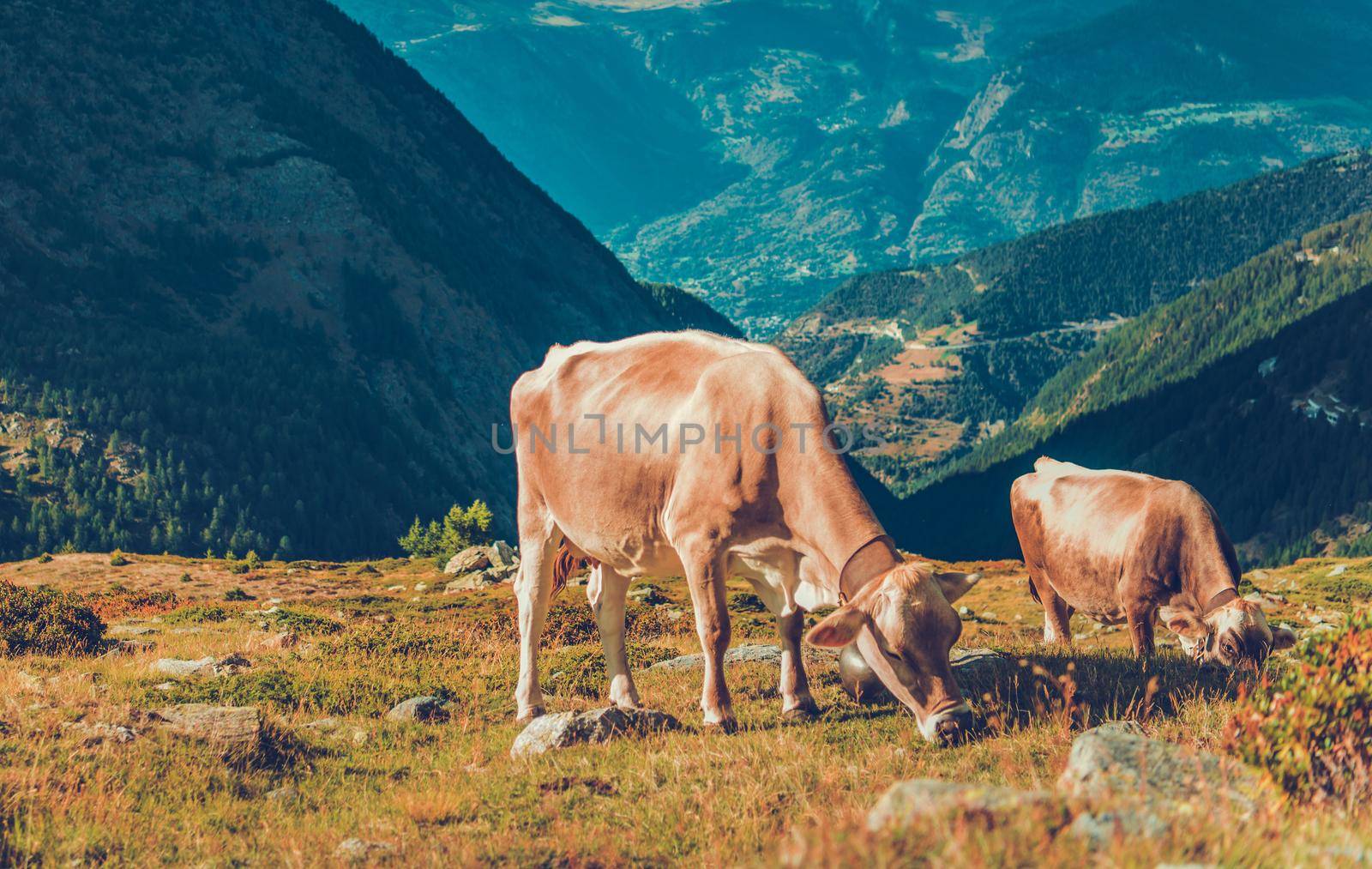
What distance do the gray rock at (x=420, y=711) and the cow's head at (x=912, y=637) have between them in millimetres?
6387

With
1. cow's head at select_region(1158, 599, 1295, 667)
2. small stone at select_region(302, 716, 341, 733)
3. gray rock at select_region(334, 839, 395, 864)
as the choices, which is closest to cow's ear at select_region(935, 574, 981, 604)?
gray rock at select_region(334, 839, 395, 864)

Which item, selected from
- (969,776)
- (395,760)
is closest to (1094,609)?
(969,776)

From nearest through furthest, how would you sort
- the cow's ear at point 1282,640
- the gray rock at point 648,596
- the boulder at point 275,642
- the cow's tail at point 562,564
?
the cow's tail at point 562,564 < the cow's ear at point 1282,640 < the boulder at point 275,642 < the gray rock at point 648,596

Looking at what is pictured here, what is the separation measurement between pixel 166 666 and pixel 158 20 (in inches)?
8026

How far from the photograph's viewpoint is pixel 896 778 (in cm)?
958

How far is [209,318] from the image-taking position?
161125mm

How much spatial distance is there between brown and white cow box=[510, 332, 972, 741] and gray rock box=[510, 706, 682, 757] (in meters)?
0.64

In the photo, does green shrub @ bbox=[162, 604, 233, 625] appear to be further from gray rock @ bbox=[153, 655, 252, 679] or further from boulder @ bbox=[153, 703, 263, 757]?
boulder @ bbox=[153, 703, 263, 757]

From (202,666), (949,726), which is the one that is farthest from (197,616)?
(949,726)

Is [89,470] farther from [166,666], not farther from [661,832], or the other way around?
[661,832]

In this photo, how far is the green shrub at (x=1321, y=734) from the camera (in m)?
7.98

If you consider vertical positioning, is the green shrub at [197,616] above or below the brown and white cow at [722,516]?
below

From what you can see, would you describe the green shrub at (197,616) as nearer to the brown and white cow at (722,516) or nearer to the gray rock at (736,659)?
the gray rock at (736,659)

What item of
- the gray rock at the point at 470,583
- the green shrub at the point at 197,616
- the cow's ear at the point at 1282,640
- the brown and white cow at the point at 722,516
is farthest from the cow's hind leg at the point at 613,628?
the gray rock at the point at 470,583
